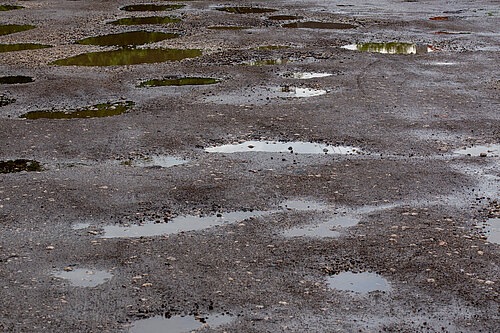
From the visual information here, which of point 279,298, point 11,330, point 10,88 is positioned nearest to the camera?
point 11,330

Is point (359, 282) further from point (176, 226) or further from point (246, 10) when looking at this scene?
point (246, 10)

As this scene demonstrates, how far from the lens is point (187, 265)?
20.3 ft

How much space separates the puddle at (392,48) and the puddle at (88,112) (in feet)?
22.5

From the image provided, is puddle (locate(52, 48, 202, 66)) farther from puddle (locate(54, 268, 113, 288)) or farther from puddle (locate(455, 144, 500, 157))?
puddle (locate(54, 268, 113, 288))

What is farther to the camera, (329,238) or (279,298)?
(329,238)

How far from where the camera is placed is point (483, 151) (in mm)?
9281

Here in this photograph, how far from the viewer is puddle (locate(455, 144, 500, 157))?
913 centimetres

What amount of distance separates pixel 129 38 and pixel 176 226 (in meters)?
12.5

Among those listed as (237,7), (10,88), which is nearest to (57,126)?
(10,88)

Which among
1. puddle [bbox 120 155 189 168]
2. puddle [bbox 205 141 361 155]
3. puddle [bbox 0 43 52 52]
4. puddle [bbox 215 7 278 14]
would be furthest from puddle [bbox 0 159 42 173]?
puddle [bbox 215 7 278 14]

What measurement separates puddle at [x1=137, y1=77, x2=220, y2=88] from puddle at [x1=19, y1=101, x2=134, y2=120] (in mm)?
1493

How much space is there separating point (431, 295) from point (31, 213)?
408 centimetres

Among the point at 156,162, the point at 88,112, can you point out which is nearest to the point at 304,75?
the point at 88,112

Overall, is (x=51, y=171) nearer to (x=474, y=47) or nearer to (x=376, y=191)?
(x=376, y=191)
